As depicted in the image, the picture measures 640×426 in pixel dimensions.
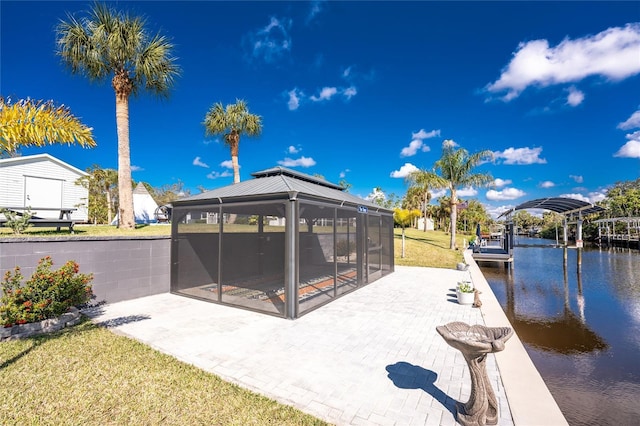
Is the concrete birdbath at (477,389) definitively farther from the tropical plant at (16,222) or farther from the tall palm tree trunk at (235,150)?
the tall palm tree trunk at (235,150)

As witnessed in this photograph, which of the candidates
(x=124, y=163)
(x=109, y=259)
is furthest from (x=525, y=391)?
(x=124, y=163)

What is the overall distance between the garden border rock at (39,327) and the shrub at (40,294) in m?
0.08

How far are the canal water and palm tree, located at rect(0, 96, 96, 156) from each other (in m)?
7.31

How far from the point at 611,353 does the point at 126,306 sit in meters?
10.3

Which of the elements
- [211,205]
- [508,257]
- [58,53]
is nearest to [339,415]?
[211,205]

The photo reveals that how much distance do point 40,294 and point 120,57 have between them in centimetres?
864

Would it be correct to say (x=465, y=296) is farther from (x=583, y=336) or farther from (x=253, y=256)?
(x=253, y=256)

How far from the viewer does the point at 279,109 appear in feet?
74.2

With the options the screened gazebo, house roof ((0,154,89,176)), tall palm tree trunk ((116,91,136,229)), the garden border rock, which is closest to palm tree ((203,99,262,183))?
tall palm tree trunk ((116,91,136,229))

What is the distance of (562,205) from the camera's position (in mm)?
21078

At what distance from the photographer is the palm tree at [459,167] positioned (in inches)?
709

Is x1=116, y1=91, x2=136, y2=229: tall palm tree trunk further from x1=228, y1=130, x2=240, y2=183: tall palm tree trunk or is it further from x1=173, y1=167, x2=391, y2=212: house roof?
x1=228, y1=130, x2=240, y2=183: tall palm tree trunk

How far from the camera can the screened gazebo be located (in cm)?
582

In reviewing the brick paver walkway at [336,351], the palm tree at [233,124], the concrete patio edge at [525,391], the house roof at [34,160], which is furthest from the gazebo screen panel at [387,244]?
the house roof at [34,160]
